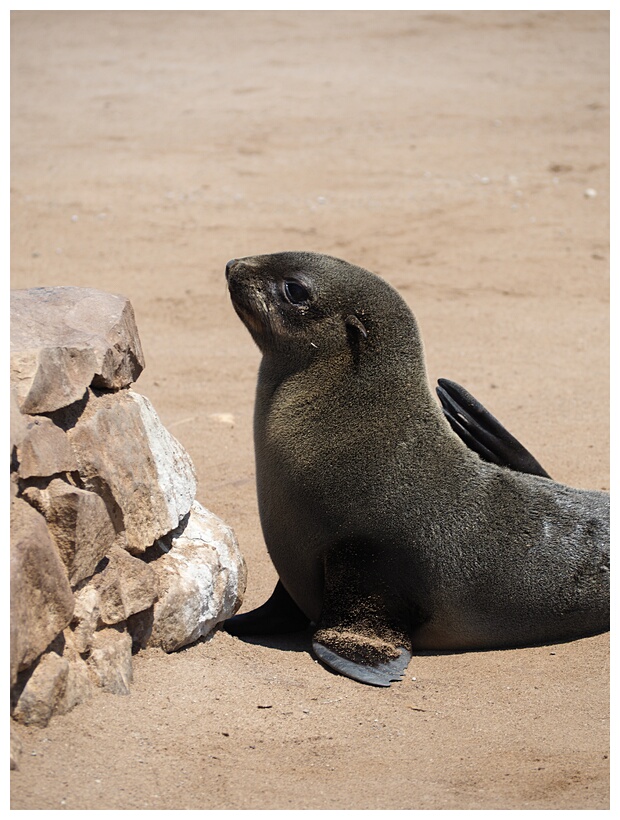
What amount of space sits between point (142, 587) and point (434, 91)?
14270 mm

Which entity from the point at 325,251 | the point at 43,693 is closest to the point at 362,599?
the point at 43,693

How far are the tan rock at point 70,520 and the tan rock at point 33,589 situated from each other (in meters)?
0.07

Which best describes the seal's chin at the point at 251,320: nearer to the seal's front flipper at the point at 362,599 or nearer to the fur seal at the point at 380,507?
the fur seal at the point at 380,507

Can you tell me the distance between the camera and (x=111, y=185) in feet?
43.5

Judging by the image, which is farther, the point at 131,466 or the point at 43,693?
the point at 131,466

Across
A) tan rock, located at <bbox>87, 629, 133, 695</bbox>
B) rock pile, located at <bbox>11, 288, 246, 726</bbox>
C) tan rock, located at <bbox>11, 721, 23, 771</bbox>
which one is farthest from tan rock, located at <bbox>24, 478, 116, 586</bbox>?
tan rock, located at <bbox>11, 721, 23, 771</bbox>

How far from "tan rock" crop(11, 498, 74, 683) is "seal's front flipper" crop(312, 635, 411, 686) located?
4.42 feet

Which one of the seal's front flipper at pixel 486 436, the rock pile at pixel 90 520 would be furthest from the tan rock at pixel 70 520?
the seal's front flipper at pixel 486 436

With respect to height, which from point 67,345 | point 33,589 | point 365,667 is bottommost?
point 365,667

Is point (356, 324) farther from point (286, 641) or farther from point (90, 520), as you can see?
point (90, 520)

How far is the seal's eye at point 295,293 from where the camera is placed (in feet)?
16.7

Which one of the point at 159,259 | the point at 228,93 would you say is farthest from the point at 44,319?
the point at 228,93

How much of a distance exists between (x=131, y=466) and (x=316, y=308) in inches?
51.2

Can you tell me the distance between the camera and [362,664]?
4645mm
